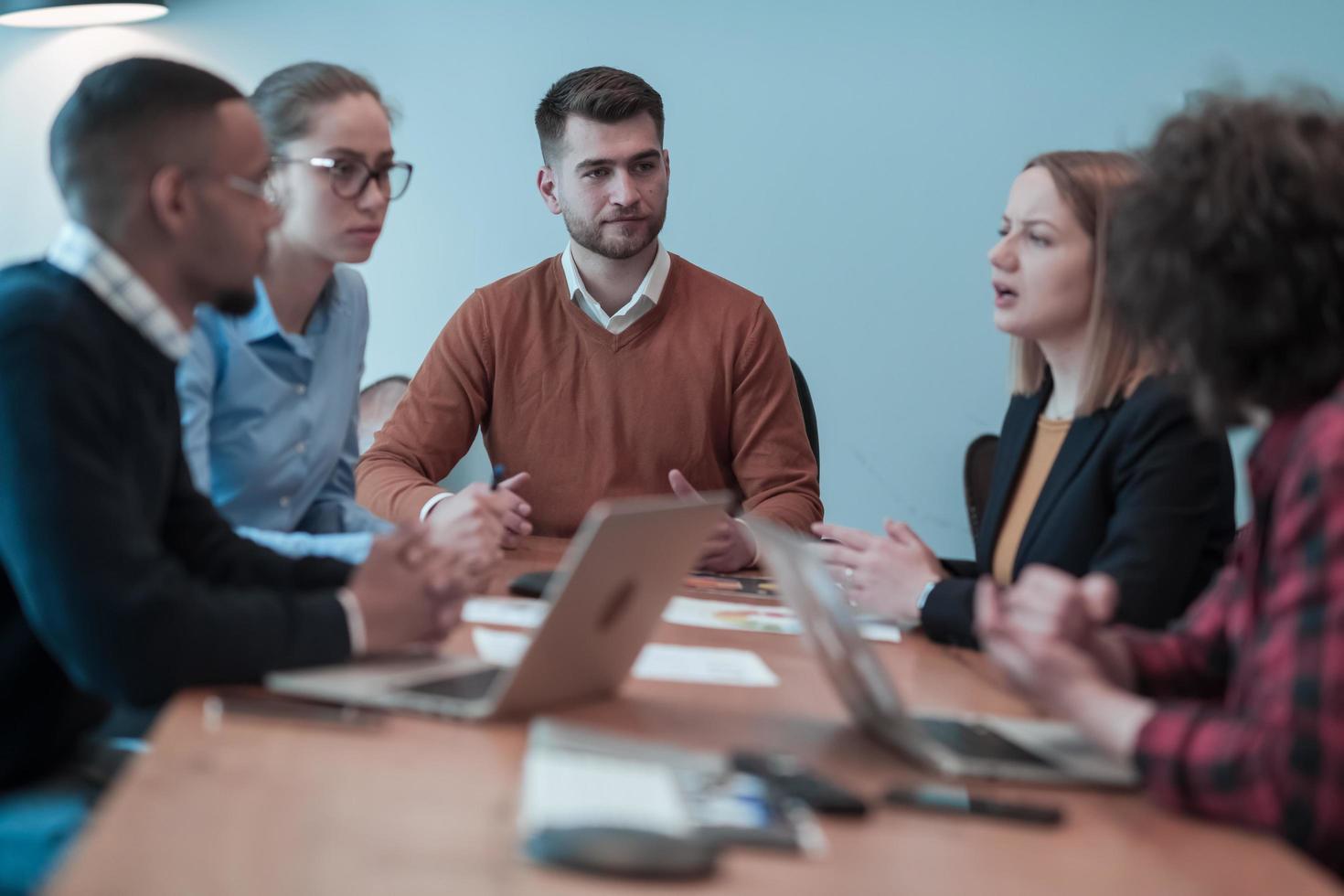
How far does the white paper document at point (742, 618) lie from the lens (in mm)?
1896

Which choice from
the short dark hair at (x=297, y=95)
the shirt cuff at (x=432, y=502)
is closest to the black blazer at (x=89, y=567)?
the short dark hair at (x=297, y=95)

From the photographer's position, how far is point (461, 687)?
1358 millimetres

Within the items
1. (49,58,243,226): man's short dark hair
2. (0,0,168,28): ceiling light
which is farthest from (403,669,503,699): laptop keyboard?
(0,0,168,28): ceiling light

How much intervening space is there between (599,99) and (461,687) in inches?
77.5

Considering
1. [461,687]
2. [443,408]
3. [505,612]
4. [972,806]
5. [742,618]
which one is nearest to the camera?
[972,806]

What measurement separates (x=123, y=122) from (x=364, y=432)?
2671 millimetres

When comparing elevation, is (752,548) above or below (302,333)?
below

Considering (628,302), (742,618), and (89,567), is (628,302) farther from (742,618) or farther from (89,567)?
(89,567)

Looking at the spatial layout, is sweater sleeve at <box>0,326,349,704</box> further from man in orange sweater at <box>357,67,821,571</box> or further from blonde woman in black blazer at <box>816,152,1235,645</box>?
man in orange sweater at <box>357,67,821,571</box>

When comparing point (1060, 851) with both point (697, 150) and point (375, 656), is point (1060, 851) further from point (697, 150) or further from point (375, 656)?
point (697, 150)

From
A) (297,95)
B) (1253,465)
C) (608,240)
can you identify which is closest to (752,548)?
(608,240)

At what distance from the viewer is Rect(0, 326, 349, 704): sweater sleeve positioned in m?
1.25

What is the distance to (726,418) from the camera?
3.05 metres

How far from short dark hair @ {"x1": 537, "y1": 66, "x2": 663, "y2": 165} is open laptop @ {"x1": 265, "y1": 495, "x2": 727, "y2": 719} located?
1825mm
